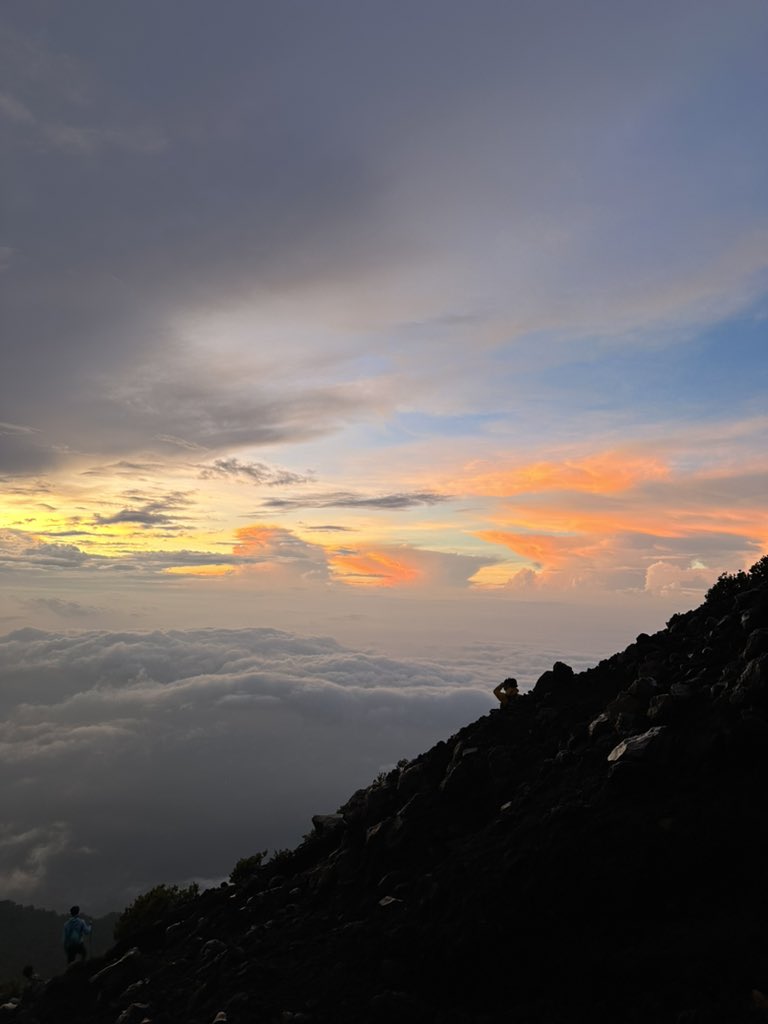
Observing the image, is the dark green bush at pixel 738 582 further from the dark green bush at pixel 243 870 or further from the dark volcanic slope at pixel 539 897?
the dark green bush at pixel 243 870

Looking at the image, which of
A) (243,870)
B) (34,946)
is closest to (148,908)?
(243,870)

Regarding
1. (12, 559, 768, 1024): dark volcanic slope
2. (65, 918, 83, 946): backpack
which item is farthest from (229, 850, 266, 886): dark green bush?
(65, 918, 83, 946): backpack

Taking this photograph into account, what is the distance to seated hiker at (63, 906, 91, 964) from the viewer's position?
24391 millimetres

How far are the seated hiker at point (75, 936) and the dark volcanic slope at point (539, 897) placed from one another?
2649 millimetres

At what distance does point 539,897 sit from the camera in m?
13.8

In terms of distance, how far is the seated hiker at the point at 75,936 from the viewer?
24391 mm

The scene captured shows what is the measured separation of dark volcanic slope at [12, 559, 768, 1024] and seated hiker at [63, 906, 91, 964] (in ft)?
8.69

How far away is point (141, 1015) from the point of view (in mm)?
16703

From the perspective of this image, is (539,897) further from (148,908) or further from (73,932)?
(148,908)

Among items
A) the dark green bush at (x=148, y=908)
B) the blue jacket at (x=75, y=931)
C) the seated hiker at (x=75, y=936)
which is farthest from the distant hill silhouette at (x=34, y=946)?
the blue jacket at (x=75, y=931)

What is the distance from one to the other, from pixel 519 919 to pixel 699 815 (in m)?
4.79

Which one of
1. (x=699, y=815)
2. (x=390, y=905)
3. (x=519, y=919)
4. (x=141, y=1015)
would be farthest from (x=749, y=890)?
(x=141, y=1015)

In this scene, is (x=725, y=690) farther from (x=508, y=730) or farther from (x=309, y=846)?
(x=309, y=846)

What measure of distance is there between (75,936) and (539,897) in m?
21.2
